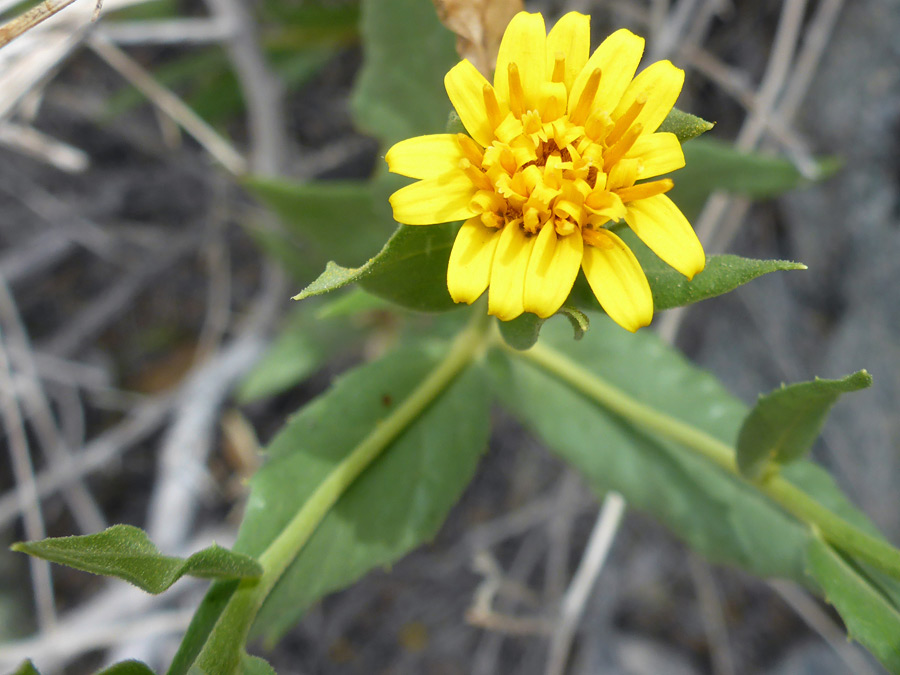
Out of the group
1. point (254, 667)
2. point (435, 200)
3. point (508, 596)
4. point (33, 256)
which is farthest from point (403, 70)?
point (508, 596)

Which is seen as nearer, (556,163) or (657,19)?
(556,163)

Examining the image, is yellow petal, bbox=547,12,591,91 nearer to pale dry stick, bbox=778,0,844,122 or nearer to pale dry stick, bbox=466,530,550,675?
pale dry stick, bbox=778,0,844,122

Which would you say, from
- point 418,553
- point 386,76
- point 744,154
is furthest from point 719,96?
point 418,553

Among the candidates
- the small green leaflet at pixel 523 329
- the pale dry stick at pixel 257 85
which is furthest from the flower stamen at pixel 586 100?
the pale dry stick at pixel 257 85

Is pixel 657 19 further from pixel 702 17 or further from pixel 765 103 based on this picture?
pixel 765 103

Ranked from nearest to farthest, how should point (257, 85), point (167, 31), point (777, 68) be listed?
point (777, 68) < point (167, 31) < point (257, 85)

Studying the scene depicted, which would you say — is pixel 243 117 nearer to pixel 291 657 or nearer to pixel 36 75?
pixel 36 75

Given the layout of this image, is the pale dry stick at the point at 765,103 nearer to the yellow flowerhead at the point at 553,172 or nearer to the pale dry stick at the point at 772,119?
the pale dry stick at the point at 772,119
